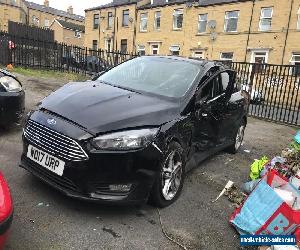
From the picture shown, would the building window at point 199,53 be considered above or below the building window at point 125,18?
below

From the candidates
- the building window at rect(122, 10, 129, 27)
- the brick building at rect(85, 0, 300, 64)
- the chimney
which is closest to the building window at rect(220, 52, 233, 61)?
the brick building at rect(85, 0, 300, 64)

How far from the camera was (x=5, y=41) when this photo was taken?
41.8 feet

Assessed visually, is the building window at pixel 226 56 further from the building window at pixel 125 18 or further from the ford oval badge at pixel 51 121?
the ford oval badge at pixel 51 121

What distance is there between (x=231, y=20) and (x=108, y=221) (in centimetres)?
2516

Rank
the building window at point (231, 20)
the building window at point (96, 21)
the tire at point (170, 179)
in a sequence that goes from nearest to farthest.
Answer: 1. the tire at point (170, 179)
2. the building window at point (231, 20)
3. the building window at point (96, 21)

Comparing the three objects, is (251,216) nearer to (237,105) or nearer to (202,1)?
(237,105)

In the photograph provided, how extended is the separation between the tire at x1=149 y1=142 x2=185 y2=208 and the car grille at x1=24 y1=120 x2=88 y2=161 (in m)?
0.84

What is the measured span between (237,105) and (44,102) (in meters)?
3.30

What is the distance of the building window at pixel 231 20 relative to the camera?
1001 inches

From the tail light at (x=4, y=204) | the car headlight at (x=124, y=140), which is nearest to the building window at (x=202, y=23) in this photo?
the car headlight at (x=124, y=140)

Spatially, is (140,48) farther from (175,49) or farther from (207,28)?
(207,28)

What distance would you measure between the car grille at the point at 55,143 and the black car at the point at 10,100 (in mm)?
1669

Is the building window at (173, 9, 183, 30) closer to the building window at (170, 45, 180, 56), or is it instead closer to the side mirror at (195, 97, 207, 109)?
the building window at (170, 45, 180, 56)

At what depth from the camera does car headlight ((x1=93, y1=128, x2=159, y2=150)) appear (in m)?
3.02
